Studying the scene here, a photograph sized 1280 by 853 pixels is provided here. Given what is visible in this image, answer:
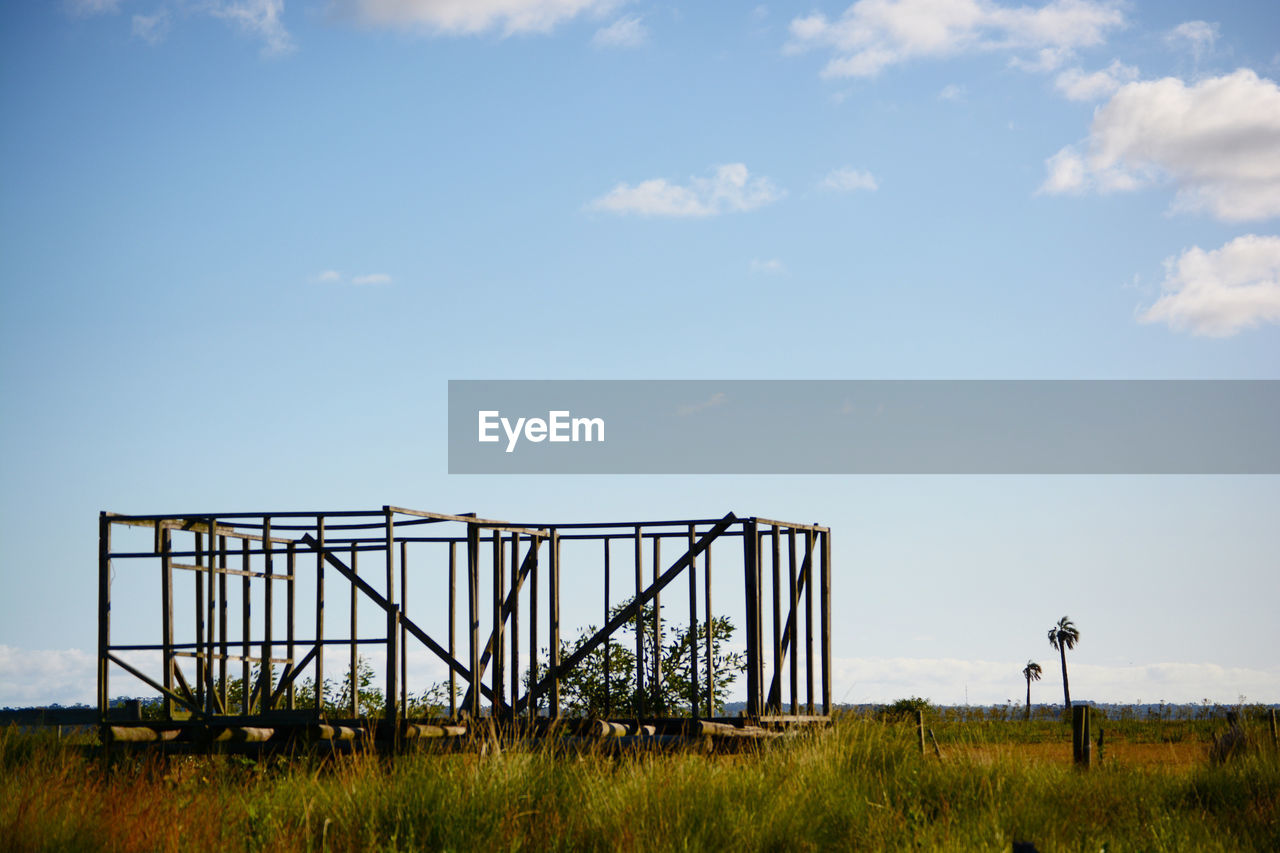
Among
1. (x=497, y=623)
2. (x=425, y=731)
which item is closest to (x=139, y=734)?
(x=425, y=731)

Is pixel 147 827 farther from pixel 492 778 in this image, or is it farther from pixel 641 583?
pixel 641 583

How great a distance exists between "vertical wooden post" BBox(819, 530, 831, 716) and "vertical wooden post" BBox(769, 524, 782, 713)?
1272 mm

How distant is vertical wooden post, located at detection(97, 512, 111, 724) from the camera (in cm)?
1777

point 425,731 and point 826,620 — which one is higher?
point 826,620

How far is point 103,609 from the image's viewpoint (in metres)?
17.8

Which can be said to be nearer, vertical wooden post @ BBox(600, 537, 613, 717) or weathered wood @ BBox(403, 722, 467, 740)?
weathered wood @ BBox(403, 722, 467, 740)

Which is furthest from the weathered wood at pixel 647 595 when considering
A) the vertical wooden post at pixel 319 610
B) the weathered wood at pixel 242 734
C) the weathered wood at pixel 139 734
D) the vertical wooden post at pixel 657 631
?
the weathered wood at pixel 139 734

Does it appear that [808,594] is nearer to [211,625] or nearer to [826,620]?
[826,620]

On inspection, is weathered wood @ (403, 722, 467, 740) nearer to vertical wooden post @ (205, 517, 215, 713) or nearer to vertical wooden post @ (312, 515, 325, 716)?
vertical wooden post @ (312, 515, 325, 716)

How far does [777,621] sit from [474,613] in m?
4.12

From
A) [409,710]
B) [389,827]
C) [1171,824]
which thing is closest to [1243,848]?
[1171,824]

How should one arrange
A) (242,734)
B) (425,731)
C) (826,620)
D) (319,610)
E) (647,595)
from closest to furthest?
(425,731) < (242,734) < (647,595) < (319,610) < (826,620)

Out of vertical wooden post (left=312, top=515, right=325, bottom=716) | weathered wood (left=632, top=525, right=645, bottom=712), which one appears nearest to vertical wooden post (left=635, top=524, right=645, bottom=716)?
weathered wood (left=632, top=525, right=645, bottom=712)

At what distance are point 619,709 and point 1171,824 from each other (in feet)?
30.6
